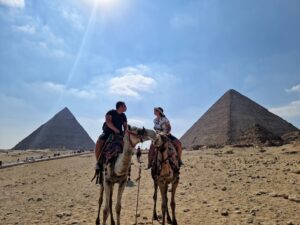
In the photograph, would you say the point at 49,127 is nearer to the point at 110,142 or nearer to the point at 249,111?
the point at 249,111

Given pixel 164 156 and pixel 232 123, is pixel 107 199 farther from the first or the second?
pixel 232 123

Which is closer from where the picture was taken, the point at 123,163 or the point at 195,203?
the point at 123,163

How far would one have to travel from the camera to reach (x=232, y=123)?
3282 inches

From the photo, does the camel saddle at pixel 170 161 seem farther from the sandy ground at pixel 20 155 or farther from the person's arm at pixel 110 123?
the sandy ground at pixel 20 155

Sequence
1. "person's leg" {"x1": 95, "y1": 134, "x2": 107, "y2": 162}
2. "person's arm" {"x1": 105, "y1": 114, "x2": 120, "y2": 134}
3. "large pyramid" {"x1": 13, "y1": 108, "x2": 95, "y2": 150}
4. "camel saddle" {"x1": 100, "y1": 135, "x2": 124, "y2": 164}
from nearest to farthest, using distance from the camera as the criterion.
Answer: "camel saddle" {"x1": 100, "y1": 135, "x2": 124, "y2": 164} → "person's arm" {"x1": 105, "y1": 114, "x2": 120, "y2": 134} → "person's leg" {"x1": 95, "y1": 134, "x2": 107, "y2": 162} → "large pyramid" {"x1": 13, "y1": 108, "x2": 95, "y2": 150}

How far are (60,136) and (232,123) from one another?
2634 inches

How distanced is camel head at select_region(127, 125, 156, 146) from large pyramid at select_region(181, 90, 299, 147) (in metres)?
64.5

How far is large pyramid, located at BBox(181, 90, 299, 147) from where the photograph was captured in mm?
76188

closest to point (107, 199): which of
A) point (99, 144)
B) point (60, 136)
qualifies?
point (99, 144)

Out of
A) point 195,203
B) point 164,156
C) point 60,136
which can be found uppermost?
point 60,136

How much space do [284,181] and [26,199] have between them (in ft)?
30.0

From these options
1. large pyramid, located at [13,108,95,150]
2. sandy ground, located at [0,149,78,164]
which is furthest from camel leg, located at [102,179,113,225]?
large pyramid, located at [13,108,95,150]

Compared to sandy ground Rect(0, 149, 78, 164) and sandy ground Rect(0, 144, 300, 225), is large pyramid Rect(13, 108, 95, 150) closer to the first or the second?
sandy ground Rect(0, 149, 78, 164)

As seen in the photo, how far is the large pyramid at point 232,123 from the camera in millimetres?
76188
